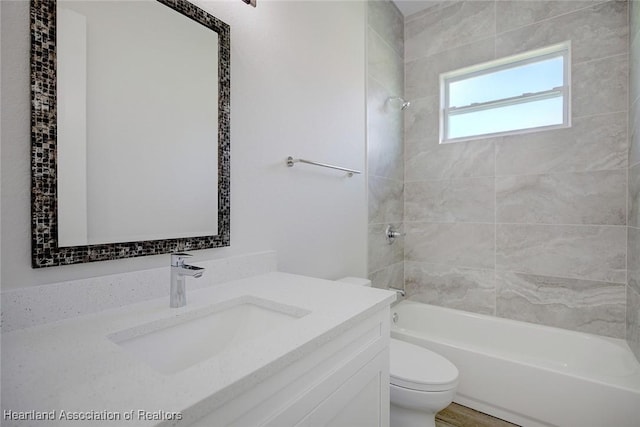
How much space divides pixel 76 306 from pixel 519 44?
2.90 metres

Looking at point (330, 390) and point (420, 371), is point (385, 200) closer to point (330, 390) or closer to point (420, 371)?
point (420, 371)

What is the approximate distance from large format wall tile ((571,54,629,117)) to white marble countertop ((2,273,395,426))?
2110 mm

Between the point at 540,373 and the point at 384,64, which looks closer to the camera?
the point at 540,373

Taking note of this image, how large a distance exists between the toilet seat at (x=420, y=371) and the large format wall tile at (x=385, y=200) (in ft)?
2.96

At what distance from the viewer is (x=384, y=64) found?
2.39 metres

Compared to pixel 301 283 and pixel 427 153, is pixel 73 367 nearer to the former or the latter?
pixel 301 283

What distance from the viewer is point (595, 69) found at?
1.99 m

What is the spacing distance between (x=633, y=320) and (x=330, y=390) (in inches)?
78.8

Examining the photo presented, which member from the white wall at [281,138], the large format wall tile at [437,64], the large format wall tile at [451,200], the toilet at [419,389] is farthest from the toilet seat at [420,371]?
the large format wall tile at [437,64]

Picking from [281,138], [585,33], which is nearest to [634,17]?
[585,33]

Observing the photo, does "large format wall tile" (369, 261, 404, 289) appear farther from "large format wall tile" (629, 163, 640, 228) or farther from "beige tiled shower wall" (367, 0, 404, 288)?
"large format wall tile" (629, 163, 640, 228)

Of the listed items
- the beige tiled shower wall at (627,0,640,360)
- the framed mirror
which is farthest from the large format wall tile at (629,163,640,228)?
the framed mirror

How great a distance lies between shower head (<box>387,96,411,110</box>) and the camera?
8.04ft

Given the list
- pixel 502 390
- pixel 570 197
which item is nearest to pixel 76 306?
pixel 502 390
